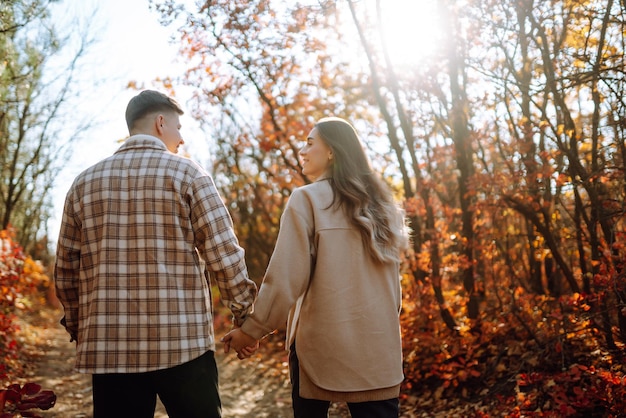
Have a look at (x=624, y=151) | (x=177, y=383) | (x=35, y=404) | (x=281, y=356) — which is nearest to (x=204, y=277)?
(x=177, y=383)

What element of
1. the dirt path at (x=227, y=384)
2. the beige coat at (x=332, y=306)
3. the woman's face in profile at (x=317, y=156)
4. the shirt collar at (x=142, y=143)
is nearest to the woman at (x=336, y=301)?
the beige coat at (x=332, y=306)

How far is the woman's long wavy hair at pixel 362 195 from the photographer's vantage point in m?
2.80

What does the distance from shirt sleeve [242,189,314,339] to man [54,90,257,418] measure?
4.2 inches

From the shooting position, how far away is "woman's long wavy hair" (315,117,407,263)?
2797 mm

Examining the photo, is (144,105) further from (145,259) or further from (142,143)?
(145,259)

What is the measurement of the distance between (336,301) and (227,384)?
5.86 m

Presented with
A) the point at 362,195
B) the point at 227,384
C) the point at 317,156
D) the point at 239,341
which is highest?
the point at 317,156

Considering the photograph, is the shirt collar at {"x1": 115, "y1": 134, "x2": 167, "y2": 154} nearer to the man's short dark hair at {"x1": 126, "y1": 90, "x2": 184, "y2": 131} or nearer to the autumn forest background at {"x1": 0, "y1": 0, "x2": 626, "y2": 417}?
the man's short dark hair at {"x1": 126, "y1": 90, "x2": 184, "y2": 131}

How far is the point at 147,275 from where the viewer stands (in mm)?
2434

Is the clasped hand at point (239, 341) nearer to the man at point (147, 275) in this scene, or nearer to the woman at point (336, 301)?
the woman at point (336, 301)

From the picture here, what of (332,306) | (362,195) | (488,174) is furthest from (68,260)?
(488,174)

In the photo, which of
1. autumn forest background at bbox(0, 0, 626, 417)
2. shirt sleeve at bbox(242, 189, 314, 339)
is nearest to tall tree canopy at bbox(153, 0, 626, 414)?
autumn forest background at bbox(0, 0, 626, 417)

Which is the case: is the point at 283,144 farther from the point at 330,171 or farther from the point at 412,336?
the point at 330,171

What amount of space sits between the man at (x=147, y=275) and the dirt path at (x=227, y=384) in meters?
3.67
